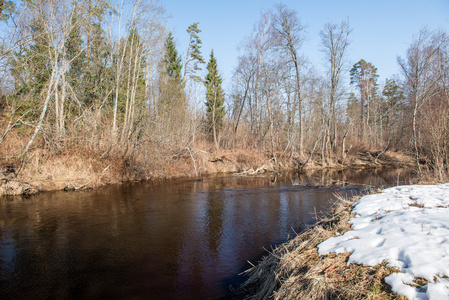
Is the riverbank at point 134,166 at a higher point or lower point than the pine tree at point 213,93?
lower

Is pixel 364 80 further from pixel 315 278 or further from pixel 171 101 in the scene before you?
pixel 315 278

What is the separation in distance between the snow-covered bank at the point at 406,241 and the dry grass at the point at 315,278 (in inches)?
5.8

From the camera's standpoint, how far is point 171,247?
715cm

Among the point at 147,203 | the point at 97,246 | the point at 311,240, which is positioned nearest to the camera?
the point at 311,240

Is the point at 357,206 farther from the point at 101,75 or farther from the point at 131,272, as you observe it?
the point at 101,75

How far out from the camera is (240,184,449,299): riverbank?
3297 mm

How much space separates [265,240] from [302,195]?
6762 millimetres

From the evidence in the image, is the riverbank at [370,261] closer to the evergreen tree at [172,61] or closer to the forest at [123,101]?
the forest at [123,101]

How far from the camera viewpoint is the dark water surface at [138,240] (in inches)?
209

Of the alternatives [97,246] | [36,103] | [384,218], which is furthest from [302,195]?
[36,103]

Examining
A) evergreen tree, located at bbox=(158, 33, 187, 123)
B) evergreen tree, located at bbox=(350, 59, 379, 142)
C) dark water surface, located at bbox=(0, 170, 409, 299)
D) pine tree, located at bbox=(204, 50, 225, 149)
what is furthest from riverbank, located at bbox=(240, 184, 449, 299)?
evergreen tree, located at bbox=(350, 59, 379, 142)

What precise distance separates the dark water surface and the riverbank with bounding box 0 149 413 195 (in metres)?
1.25

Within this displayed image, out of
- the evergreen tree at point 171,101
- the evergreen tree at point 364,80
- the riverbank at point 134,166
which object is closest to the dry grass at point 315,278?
the riverbank at point 134,166

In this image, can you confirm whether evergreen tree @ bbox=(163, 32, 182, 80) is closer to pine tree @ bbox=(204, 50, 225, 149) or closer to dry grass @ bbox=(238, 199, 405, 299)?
pine tree @ bbox=(204, 50, 225, 149)
